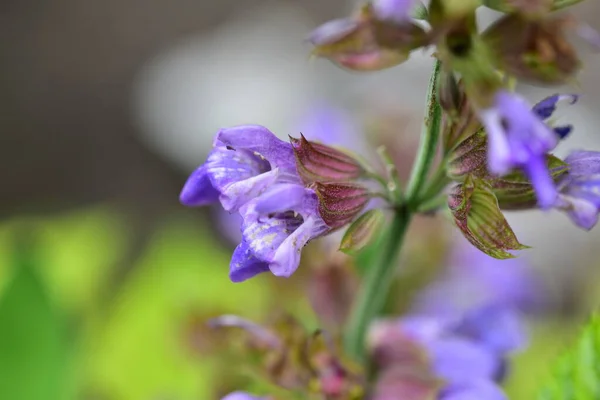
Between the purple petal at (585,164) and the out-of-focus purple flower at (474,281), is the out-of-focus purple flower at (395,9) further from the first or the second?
the out-of-focus purple flower at (474,281)

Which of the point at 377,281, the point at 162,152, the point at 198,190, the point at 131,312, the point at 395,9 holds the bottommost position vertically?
the point at 162,152

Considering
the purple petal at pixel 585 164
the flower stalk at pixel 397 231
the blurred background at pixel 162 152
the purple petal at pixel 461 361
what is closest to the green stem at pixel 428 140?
the flower stalk at pixel 397 231

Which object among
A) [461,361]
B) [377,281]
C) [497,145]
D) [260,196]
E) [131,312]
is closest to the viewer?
[497,145]

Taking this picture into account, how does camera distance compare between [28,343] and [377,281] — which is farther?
[28,343]

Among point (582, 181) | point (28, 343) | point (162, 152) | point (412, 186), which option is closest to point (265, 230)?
point (412, 186)

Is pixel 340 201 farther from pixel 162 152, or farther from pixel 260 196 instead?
pixel 162 152

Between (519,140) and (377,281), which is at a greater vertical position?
(519,140)

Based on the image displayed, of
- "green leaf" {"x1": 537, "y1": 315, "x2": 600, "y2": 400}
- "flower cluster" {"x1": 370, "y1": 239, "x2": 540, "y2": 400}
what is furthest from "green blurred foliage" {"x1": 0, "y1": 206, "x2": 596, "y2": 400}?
"green leaf" {"x1": 537, "y1": 315, "x2": 600, "y2": 400}
